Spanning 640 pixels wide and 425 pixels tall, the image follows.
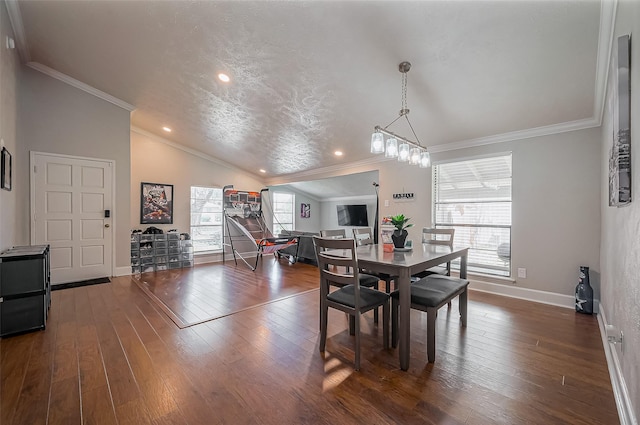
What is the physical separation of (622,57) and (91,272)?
21.5 feet

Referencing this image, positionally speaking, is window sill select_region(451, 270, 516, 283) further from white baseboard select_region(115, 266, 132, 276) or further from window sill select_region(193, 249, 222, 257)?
white baseboard select_region(115, 266, 132, 276)

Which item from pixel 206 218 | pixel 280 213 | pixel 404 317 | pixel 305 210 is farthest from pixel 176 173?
pixel 404 317

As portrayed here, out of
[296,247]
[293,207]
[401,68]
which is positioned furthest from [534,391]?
[293,207]

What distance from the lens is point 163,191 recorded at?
597 centimetres

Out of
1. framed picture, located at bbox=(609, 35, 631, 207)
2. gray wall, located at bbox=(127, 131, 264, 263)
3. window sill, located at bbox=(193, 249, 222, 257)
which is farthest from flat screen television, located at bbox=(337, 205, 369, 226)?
framed picture, located at bbox=(609, 35, 631, 207)

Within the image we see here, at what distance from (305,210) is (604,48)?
824 cm

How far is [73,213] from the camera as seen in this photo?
428 centimetres

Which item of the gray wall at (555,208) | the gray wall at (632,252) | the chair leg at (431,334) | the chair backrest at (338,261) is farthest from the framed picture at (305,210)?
the gray wall at (632,252)

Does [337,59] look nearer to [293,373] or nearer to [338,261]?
[338,261]

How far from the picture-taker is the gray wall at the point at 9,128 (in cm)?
272

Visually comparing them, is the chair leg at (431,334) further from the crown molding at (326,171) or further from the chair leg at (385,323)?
the crown molding at (326,171)

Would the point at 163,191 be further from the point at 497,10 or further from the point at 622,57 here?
the point at 622,57

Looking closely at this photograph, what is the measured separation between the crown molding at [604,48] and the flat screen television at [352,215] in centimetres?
612

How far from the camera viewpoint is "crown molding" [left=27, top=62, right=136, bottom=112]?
3893mm
